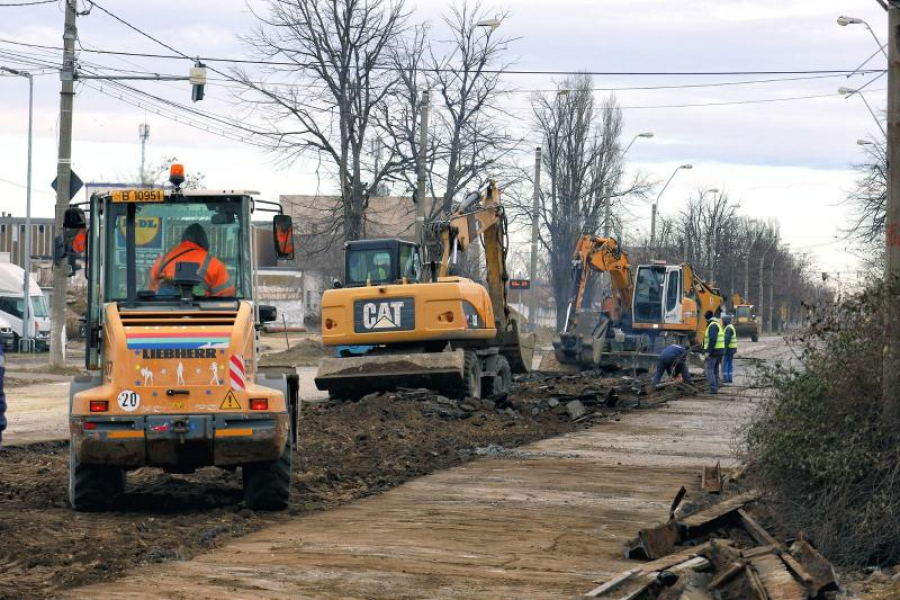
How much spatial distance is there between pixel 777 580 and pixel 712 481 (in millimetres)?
4781

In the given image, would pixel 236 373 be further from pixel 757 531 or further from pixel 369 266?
pixel 369 266

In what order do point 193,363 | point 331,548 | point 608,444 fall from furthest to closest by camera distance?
point 608,444, point 193,363, point 331,548

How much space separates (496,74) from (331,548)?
43181 mm

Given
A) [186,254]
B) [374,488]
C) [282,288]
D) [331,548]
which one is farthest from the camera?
[282,288]

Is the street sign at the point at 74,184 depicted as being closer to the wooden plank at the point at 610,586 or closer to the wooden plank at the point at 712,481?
the wooden plank at the point at 712,481

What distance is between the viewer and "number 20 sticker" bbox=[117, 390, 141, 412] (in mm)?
10734

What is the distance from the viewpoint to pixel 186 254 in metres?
11.7

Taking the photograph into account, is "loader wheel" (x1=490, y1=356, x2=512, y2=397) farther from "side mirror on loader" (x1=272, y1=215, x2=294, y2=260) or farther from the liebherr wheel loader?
"side mirror on loader" (x1=272, y1=215, x2=294, y2=260)

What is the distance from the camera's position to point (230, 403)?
10875 mm

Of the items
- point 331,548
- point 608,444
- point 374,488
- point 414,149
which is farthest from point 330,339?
point 414,149

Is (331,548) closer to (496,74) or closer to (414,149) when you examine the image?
(414,149)

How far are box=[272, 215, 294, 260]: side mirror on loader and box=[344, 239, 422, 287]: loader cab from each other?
1209 cm

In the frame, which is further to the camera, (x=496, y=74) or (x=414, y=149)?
(x=496, y=74)

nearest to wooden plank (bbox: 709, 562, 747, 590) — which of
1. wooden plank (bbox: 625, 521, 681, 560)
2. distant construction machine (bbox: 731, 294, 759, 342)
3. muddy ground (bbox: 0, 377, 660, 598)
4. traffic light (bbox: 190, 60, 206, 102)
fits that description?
wooden plank (bbox: 625, 521, 681, 560)
